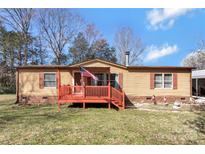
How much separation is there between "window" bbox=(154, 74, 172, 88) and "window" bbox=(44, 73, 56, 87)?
7328 mm

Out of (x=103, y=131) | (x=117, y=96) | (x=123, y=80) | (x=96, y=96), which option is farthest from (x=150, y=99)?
(x=103, y=131)

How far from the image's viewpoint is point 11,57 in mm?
35938

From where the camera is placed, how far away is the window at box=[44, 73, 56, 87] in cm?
1814

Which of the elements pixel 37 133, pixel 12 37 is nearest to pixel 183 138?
pixel 37 133

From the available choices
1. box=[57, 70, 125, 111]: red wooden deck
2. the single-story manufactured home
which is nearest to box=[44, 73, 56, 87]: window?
the single-story manufactured home

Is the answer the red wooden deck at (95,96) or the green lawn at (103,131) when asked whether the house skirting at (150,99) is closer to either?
the red wooden deck at (95,96)

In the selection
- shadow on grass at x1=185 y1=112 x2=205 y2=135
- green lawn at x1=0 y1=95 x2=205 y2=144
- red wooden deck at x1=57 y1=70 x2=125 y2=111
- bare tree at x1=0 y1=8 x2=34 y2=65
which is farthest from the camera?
bare tree at x1=0 y1=8 x2=34 y2=65

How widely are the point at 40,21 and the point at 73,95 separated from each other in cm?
2662

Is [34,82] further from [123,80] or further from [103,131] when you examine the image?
[103,131]

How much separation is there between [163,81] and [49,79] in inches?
323

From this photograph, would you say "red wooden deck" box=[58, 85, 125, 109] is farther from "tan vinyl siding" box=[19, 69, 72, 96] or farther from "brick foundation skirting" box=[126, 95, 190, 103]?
"tan vinyl siding" box=[19, 69, 72, 96]

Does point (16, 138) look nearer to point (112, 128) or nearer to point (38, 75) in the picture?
point (112, 128)

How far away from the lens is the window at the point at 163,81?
17688 millimetres
